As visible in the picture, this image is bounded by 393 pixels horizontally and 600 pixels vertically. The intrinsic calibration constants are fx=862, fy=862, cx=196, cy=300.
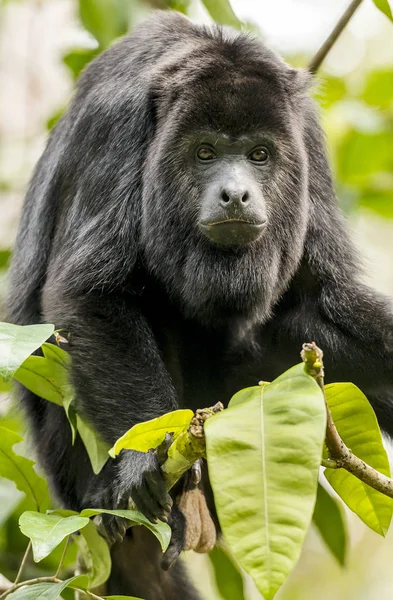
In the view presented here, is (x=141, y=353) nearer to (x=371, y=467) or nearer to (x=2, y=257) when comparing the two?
(x=371, y=467)

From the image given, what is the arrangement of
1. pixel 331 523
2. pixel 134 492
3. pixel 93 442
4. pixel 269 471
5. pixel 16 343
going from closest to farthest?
pixel 269 471, pixel 16 343, pixel 134 492, pixel 93 442, pixel 331 523

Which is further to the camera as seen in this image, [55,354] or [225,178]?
[225,178]

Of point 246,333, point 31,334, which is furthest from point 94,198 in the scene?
point 31,334

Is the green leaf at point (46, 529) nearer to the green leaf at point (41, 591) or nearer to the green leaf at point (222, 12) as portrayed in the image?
the green leaf at point (41, 591)

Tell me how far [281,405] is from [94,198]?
150cm

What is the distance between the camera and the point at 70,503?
308 centimetres

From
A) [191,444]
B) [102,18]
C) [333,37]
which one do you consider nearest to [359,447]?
[191,444]

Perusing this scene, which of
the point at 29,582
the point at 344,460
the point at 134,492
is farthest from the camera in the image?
the point at 134,492

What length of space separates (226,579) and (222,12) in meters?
2.05

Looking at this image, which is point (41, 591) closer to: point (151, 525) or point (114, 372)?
point (151, 525)

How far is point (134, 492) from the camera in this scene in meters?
2.29

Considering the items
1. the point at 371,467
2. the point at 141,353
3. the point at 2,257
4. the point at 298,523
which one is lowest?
the point at 2,257

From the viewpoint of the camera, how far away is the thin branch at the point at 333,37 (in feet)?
10.4

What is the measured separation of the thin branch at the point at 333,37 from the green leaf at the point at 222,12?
1.32 feet
